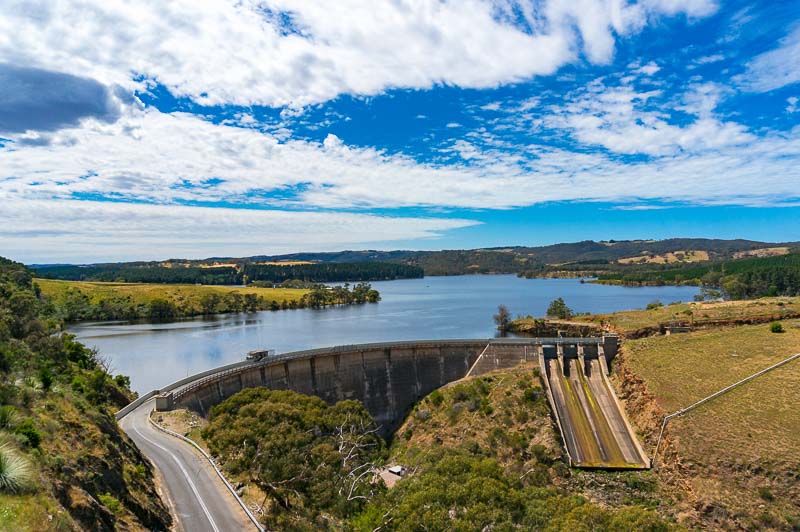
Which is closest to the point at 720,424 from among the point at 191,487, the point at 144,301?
Result: the point at 191,487

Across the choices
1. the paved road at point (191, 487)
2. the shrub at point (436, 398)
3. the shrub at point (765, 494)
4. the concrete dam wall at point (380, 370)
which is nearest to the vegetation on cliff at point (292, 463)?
the paved road at point (191, 487)

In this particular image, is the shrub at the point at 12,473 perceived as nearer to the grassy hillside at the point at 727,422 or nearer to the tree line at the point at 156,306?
the grassy hillside at the point at 727,422

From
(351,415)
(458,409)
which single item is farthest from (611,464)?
(351,415)

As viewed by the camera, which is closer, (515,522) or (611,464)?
(515,522)

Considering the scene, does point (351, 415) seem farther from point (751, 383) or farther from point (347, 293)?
point (347, 293)

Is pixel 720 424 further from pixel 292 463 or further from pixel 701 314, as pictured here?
pixel 701 314

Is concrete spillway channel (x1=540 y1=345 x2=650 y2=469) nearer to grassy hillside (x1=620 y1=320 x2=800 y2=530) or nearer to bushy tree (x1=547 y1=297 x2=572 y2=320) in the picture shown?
grassy hillside (x1=620 y1=320 x2=800 y2=530)
